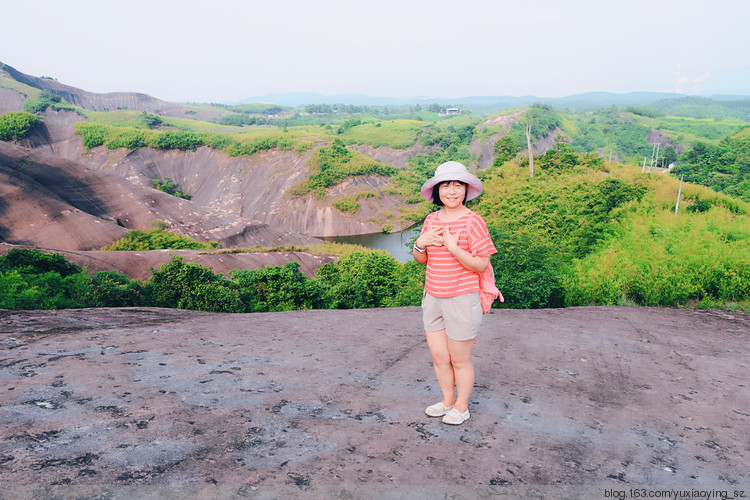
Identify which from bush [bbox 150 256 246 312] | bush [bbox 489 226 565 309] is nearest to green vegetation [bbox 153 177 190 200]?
bush [bbox 150 256 246 312]

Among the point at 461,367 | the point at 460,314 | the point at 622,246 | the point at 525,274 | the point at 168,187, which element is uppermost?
the point at 460,314

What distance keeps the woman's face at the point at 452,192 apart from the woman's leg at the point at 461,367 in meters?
1.18

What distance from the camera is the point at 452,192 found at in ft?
12.1

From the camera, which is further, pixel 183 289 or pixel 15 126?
pixel 15 126

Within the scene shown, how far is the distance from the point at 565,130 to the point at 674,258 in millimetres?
107310

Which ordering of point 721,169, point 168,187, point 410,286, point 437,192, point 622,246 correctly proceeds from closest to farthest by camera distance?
point 437,192 → point 622,246 → point 410,286 → point 721,169 → point 168,187

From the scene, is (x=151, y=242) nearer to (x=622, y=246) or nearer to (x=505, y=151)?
(x=622, y=246)

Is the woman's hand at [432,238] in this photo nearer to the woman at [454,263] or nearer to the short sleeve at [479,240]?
the woman at [454,263]

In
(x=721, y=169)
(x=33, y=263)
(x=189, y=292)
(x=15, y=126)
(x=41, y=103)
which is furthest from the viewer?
(x=41, y=103)

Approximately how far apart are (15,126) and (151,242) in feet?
168

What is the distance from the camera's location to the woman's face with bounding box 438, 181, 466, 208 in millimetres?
3695

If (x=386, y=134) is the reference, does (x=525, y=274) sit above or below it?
below

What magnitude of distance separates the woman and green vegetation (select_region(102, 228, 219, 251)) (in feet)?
125

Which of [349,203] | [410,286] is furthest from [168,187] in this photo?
[410,286]
